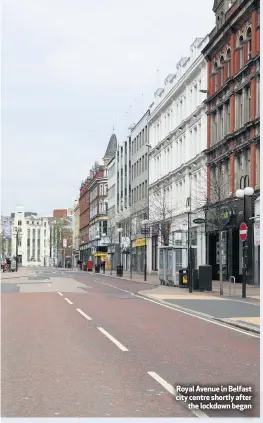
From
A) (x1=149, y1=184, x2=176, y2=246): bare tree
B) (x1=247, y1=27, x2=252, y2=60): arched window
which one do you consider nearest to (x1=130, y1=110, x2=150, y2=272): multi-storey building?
(x1=149, y1=184, x2=176, y2=246): bare tree

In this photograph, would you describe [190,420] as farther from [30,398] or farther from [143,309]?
[143,309]

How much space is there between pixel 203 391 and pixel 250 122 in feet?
111

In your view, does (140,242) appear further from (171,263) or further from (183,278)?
(183,278)

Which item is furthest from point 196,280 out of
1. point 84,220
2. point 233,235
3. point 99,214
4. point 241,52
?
point 84,220

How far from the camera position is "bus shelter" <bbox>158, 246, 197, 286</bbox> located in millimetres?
40025

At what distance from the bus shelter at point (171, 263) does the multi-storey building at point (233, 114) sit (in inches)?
126

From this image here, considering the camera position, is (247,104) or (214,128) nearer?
(247,104)

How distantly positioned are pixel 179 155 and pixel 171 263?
21350 millimetres

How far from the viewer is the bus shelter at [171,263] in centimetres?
4003

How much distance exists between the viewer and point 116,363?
11.2 metres

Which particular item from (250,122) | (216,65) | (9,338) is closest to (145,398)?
(9,338)

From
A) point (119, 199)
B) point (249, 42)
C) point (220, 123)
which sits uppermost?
point (249, 42)

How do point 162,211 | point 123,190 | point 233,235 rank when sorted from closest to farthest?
point 233,235, point 162,211, point 123,190

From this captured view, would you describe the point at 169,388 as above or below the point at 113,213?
below
